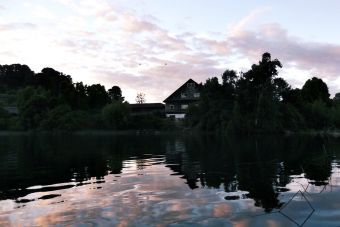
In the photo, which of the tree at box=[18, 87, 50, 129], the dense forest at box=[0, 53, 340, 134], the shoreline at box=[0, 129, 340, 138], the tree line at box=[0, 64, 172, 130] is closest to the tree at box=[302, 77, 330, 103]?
the dense forest at box=[0, 53, 340, 134]

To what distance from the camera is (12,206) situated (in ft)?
42.0

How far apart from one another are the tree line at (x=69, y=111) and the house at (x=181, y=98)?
364 inches

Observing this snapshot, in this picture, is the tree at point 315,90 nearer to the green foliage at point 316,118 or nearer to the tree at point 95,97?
the green foliage at point 316,118

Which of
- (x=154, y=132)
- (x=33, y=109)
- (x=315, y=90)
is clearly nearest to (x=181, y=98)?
(x=154, y=132)

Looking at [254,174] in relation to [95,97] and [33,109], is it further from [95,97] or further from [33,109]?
[95,97]

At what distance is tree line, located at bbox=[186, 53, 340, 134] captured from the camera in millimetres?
72562

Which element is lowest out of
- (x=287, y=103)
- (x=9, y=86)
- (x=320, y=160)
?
(x=320, y=160)

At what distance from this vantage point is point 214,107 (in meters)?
79.1

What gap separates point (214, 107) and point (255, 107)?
27.7ft

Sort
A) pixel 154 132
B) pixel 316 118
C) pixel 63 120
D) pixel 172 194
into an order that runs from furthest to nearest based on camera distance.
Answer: pixel 63 120
pixel 154 132
pixel 316 118
pixel 172 194

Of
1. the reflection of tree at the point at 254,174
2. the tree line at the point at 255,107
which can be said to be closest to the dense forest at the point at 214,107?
the tree line at the point at 255,107

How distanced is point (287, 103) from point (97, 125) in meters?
44.3

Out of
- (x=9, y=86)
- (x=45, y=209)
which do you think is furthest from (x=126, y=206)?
(x=9, y=86)

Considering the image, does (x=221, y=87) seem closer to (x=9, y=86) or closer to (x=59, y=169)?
(x=59, y=169)
